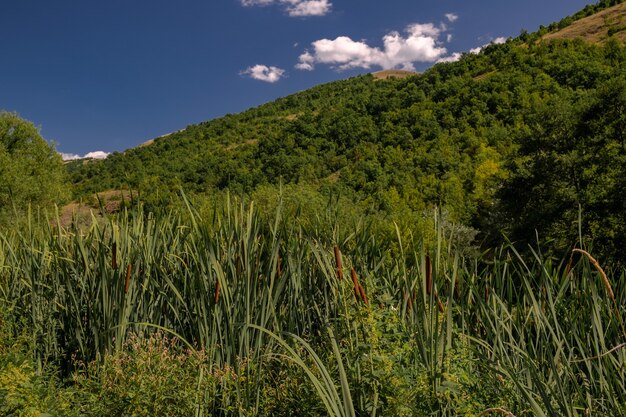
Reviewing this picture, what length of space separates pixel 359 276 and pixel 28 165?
30.8 metres

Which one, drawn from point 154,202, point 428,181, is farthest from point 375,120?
point 154,202

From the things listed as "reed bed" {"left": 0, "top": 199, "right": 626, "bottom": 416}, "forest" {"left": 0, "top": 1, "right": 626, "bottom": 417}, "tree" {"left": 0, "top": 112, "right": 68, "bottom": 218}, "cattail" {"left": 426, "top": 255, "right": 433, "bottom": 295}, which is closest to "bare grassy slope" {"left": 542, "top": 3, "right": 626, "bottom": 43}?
"forest" {"left": 0, "top": 1, "right": 626, "bottom": 417}

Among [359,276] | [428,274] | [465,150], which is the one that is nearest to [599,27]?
[465,150]

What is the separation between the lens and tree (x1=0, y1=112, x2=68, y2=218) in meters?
23.9

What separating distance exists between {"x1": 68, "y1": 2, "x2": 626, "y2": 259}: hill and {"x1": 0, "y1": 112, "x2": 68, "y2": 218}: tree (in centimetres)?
446

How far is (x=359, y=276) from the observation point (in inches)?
97.5

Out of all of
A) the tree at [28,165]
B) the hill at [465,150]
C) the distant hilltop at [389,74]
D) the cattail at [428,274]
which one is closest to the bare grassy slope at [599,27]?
the hill at [465,150]

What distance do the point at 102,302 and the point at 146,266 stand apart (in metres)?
0.38

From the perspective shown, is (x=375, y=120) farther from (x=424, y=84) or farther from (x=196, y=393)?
(x=196, y=393)

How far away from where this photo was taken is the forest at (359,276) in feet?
4.91

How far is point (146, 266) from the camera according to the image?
8.57ft

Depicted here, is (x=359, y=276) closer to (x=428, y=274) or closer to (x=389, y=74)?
(x=428, y=274)

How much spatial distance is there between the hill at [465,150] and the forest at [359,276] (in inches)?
7.0

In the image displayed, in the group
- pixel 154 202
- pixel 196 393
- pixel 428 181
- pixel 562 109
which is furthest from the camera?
pixel 428 181
